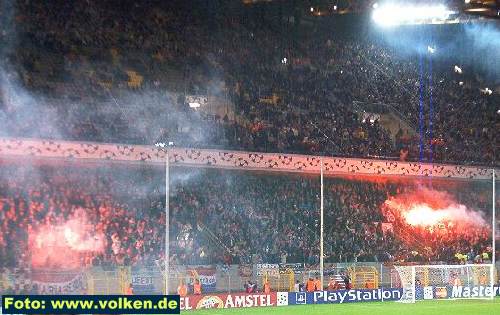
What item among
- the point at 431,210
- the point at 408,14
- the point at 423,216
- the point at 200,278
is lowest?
the point at 200,278

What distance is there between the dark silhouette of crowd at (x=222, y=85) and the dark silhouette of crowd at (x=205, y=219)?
5.20 ft

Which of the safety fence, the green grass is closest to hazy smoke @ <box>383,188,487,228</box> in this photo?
the safety fence

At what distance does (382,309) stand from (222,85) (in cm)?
1279

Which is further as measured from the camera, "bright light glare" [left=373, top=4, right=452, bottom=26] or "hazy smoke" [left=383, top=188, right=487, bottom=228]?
"hazy smoke" [left=383, top=188, right=487, bottom=228]

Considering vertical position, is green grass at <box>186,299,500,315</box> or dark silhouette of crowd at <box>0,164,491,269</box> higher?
dark silhouette of crowd at <box>0,164,491,269</box>

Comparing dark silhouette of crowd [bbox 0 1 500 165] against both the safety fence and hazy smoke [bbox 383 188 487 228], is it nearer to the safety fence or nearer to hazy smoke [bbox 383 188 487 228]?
hazy smoke [bbox 383 188 487 228]

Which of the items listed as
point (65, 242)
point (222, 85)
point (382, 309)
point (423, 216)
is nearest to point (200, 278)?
point (65, 242)

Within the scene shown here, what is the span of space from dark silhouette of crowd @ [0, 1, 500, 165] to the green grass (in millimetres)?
7163

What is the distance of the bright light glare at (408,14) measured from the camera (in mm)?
37438

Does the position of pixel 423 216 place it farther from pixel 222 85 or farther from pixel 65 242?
pixel 65 242

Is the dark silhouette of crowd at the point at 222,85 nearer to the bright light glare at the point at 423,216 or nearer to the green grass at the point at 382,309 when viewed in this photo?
the bright light glare at the point at 423,216

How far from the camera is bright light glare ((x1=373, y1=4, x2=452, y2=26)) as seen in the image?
37.4 meters

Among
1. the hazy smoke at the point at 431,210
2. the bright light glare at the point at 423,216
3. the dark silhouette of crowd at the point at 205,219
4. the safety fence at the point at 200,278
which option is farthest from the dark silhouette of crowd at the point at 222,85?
the safety fence at the point at 200,278

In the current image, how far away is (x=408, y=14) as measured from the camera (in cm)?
3881
